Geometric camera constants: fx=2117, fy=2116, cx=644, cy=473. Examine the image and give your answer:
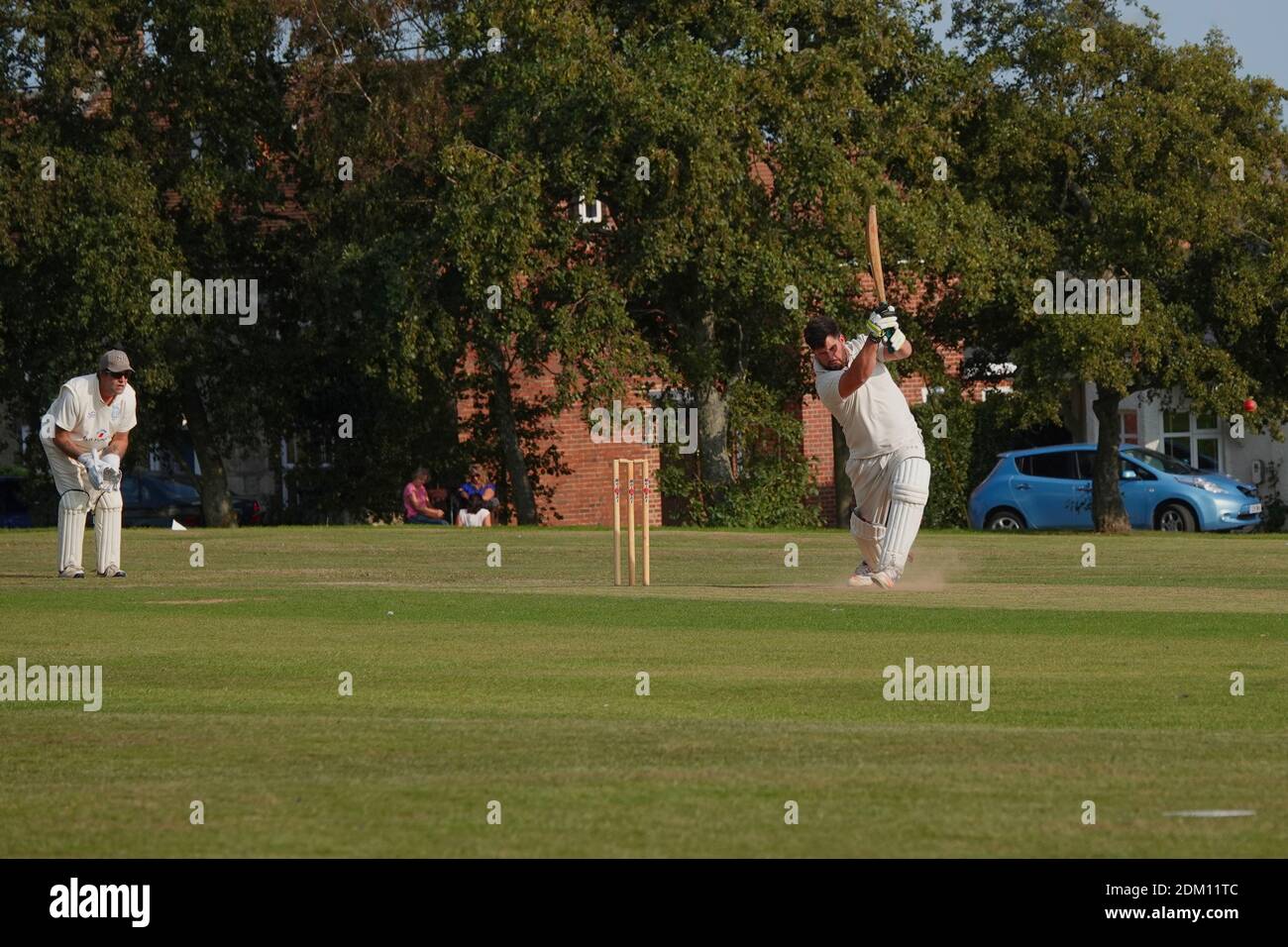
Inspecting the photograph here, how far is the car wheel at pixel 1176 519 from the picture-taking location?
4088 cm

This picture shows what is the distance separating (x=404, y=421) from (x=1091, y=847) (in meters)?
35.2

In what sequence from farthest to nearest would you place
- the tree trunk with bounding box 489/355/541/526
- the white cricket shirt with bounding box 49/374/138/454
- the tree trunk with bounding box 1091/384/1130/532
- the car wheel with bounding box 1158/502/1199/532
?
the car wheel with bounding box 1158/502/1199/532 → the tree trunk with bounding box 489/355/541/526 → the tree trunk with bounding box 1091/384/1130/532 → the white cricket shirt with bounding box 49/374/138/454

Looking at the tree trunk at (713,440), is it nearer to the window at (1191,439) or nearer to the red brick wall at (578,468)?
the red brick wall at (578,468)

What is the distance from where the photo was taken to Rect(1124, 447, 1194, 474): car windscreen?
1631 inches

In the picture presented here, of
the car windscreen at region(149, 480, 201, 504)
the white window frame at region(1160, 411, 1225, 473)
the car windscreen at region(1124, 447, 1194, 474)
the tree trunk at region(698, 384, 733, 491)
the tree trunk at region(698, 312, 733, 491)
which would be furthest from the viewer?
the white window frame at region(1160, 411, 1225, 473)

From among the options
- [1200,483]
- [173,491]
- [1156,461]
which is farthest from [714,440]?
[173,491]

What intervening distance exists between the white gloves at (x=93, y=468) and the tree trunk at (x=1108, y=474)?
76.4ft

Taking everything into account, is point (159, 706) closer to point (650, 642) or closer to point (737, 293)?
point (650, 642)

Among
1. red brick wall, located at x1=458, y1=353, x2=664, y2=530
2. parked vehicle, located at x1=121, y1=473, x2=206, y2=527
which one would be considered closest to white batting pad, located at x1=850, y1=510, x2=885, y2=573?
red brick wall, located at x1=458, y1=353, x2=664, y2=530

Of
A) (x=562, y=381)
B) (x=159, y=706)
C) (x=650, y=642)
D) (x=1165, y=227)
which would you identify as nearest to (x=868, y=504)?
(x=650, y=642)

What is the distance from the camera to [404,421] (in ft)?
135

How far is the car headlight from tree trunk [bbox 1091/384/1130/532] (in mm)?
2007

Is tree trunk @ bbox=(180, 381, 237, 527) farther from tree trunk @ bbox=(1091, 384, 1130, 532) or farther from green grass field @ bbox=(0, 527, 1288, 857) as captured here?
green grass field @ bbox=(0, 527, 1288, 857)

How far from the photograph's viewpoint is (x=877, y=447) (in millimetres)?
18109
